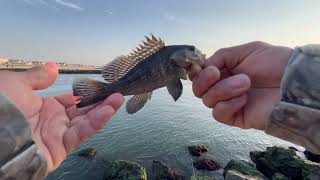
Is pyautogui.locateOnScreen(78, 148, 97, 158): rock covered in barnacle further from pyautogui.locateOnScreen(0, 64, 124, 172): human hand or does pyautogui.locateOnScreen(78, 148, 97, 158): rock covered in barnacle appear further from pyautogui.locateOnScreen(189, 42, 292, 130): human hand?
pyautogui.locateOnScreen(189, 42, 292, 130): human hand

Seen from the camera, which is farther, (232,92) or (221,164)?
(221,164)

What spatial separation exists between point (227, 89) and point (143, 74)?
1234 millimetres

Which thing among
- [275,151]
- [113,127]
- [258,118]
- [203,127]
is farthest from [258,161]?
[258,118]

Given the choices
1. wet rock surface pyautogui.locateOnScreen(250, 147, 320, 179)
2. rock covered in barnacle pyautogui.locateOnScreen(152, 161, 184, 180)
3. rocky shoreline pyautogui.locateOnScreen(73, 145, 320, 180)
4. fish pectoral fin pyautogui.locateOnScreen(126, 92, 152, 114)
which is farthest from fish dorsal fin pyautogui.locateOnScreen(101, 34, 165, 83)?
wet rock surface pyautogui.locateOnScreen(250, 147, 320, 179)

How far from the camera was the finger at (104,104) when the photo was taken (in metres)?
3.91

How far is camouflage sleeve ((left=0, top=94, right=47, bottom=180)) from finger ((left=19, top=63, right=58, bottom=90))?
161 centimetres

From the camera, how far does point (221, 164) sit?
2780cm

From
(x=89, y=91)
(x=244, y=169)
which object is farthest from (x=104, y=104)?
(x=244, y=169)

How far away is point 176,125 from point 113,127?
8.69 m

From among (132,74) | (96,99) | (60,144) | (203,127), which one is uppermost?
(132,74)

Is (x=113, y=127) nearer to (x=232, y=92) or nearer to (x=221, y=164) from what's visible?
(x=221, y=164)

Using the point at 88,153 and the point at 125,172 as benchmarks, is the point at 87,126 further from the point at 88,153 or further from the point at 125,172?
the point at 88,153

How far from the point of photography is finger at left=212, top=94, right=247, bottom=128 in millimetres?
3943

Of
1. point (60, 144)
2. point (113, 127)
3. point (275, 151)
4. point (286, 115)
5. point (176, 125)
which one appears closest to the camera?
point (286, 115)
